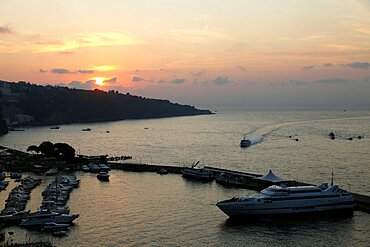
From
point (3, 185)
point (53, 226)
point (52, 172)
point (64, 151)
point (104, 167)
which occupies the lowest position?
point (53, 226)

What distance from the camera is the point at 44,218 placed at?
2333cm

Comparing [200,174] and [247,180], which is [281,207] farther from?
[200,174]

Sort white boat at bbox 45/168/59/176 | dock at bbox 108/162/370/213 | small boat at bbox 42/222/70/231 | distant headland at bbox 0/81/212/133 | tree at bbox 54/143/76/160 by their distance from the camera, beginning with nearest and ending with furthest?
1. small boat at bbox 42/222/70/231
2. dock at bbox 108/162/370/213
3. white boat at bbox 45/168/59/176
4. tree at bbox 54/143/76/160
5. distant headland at bbox 0/81/212/133

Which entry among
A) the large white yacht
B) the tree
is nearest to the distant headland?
the tree

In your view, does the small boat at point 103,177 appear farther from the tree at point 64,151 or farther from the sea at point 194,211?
the tree at point 64,151

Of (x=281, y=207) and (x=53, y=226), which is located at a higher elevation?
(x=281, y=207)

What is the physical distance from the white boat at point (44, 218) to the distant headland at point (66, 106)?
10734 cm

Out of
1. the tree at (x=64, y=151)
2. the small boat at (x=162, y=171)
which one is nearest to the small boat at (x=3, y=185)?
the tree at (x=64, y=151)

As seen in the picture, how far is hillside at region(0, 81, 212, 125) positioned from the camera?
14175cm

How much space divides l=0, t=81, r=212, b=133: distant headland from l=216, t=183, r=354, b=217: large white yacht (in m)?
110

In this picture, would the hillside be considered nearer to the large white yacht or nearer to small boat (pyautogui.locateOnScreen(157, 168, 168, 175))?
small boat (pyautogui.locateOnScreen(157, 168, 168, 175))

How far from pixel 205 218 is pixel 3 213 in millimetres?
10886

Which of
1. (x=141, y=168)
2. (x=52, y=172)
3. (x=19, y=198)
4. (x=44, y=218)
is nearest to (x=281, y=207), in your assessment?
(x=44, y=218)

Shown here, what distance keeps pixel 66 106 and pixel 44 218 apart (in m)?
133
